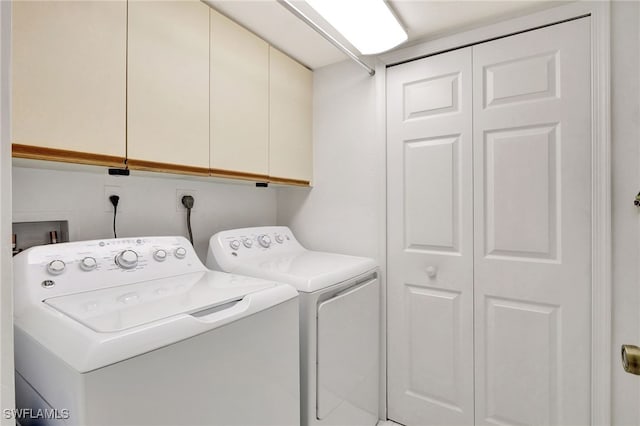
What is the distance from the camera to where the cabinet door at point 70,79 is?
0.93 metres

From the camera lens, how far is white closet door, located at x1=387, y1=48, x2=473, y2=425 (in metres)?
1.72

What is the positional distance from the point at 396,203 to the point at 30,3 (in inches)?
68.7

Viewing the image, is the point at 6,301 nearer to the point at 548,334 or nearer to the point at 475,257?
the point at 475,257

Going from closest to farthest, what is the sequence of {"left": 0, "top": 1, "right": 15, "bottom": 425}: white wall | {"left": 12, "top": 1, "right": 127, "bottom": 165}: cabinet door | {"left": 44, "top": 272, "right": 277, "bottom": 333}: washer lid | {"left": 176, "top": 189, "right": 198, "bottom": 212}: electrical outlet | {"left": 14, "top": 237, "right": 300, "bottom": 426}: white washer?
1. {"left": 0, "top": 1, "right": 15, "bottom": 425}: white wall
2. {"left": 14, "top": 237, "right": 300, "bottom": 426}: white washer
3. {"left": 44, "top": 272, "right": 277, "bottom": 333}: washer lid
4. {"left": 12, "top": 1, "right": 127, "bottom": 165}: cabinet door
5. {"left": 176, "top": 189, "right": 198, "bottom": 212}: electrical outlet

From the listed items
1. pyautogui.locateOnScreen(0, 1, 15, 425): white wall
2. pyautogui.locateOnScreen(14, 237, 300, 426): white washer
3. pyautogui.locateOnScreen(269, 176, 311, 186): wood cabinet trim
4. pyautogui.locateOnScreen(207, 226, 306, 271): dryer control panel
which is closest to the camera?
pyautogui.locateOnScreen(0, 1, 15, 425): white wall

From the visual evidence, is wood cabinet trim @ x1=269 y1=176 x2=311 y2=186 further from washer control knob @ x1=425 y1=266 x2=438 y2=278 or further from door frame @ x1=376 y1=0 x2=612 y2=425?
door frame @ x1=376 y1=0 x2=612 y2=425

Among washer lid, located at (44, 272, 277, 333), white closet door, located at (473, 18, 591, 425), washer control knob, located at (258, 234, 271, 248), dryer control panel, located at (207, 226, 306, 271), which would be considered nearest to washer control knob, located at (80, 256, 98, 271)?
washer lid, located at (44, 272, 277, 333)

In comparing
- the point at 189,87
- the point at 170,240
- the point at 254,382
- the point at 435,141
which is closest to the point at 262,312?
the point at 254,382

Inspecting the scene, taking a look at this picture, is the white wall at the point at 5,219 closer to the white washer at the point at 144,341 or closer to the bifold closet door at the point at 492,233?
the white washer at the point at 144,341

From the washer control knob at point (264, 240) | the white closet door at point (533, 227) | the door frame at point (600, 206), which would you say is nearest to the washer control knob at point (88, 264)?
the washer control knob at point (264, 240)

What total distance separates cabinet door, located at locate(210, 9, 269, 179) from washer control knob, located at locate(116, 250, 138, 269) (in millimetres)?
507

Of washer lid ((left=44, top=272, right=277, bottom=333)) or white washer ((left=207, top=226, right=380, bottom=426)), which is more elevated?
washer lid ((left=44, top=272, right=277, bottom=333))

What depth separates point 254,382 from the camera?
1.03 meters

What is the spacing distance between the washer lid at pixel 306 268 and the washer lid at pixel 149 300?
167mm
